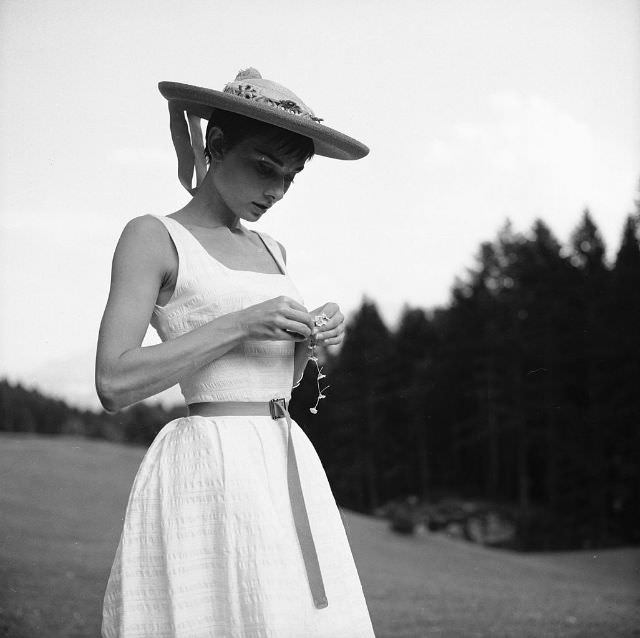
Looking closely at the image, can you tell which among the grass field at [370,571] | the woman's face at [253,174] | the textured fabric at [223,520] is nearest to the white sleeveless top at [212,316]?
the textured fabric at [223,520]

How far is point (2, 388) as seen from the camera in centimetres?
1223

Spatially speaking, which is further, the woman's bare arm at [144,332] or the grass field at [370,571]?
the grass field at [370,571]

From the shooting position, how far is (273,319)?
1.36 meters

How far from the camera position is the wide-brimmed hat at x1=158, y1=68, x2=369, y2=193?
1.48 metres

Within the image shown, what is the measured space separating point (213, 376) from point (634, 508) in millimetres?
18629

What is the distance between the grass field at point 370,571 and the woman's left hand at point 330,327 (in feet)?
17.9

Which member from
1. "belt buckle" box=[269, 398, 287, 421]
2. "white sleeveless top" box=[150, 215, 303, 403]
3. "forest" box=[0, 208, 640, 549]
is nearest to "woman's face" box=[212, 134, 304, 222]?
"white sleeveless top" box=[150, 215, 303, 403]

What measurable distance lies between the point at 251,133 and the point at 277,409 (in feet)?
1.58

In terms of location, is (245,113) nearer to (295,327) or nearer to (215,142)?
(215,142)

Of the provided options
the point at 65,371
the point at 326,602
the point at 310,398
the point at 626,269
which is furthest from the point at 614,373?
the point at 326,602

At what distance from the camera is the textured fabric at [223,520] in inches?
53.5

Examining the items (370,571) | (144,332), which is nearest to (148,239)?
(144,332)

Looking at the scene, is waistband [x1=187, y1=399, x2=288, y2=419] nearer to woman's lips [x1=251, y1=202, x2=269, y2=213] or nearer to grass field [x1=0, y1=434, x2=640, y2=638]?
woman's lips [x1=251, y1=202, x2=269, y2=213]

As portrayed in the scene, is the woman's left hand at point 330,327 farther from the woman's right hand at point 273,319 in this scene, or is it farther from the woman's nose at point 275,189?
the woman's nose at point 275,189
